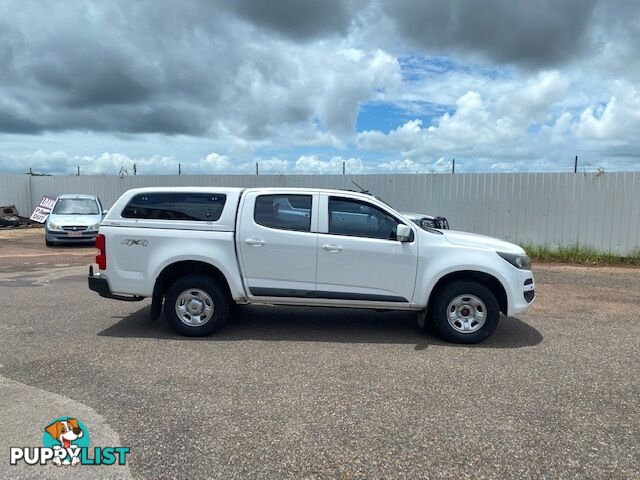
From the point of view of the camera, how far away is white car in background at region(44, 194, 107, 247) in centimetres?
1562

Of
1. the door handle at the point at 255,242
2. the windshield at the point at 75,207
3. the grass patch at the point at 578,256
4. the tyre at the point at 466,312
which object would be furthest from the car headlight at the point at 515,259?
the windshield at the point at 75,207

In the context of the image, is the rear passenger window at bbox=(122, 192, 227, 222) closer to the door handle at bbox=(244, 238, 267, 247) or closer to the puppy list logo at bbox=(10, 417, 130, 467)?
the door handle at bbox=(244, 238, 267, 247)

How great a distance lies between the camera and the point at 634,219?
1234 centimetres

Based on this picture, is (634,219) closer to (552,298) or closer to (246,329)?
(552,298)

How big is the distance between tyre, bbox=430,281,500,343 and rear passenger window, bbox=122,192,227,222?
2.87m

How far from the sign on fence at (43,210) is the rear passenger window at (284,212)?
840 inches

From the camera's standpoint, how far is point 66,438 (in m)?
3.54

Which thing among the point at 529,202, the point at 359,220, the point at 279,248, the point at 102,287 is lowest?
the point at 102,287

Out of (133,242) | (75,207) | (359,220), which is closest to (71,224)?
(75,207)

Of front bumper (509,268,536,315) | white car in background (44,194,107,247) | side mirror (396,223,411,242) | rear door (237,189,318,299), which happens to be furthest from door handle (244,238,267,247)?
white car in background (44,194,107,247)

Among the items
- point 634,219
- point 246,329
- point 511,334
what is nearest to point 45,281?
point 246,329

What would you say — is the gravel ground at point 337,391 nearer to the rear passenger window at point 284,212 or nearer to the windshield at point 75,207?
the rear passenger window at point 284,212

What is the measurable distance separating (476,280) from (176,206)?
12.1 ft

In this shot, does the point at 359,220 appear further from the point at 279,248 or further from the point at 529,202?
the point at 529,202
